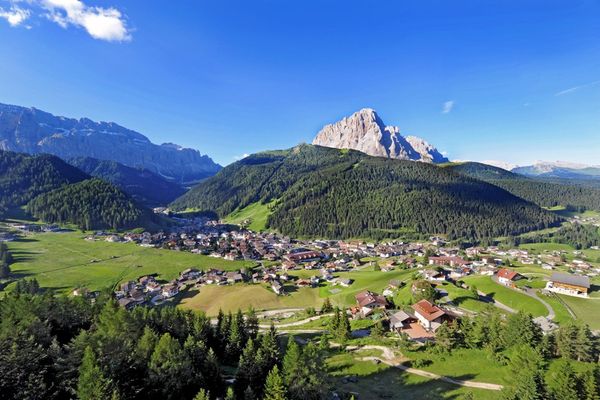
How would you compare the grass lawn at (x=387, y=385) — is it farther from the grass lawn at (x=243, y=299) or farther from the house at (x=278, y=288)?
the house at (x=278, y=288)

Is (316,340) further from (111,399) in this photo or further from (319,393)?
(111,399)

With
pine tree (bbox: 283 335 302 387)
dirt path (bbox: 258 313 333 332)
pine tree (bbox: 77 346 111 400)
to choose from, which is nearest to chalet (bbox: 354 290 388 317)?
dirt path (bbox: 258 313 333 332)

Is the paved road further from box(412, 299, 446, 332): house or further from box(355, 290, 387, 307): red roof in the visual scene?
box(355, 290, 387, 307): red roof

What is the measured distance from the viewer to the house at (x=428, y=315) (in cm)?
6856

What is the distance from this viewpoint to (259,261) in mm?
164250

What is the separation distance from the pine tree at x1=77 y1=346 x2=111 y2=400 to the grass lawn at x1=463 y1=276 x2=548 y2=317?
90.0 meters

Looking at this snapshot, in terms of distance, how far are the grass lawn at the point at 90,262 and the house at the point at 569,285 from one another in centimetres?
11957

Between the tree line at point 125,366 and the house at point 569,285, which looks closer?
the tree line at point 125,366

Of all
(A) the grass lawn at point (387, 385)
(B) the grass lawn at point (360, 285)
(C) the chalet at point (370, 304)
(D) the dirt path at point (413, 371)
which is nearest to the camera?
(A) the grass lawn at point (387, 385)

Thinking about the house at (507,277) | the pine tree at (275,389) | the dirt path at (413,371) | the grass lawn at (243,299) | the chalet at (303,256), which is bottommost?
the grass lawn at (243,299)

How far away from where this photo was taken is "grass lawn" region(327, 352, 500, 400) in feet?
144

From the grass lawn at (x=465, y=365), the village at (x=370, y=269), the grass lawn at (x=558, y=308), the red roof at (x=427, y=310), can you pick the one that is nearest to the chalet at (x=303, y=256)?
the village at (x=370, y=269)

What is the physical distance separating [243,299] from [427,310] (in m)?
60.6

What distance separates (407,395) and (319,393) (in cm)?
1553
